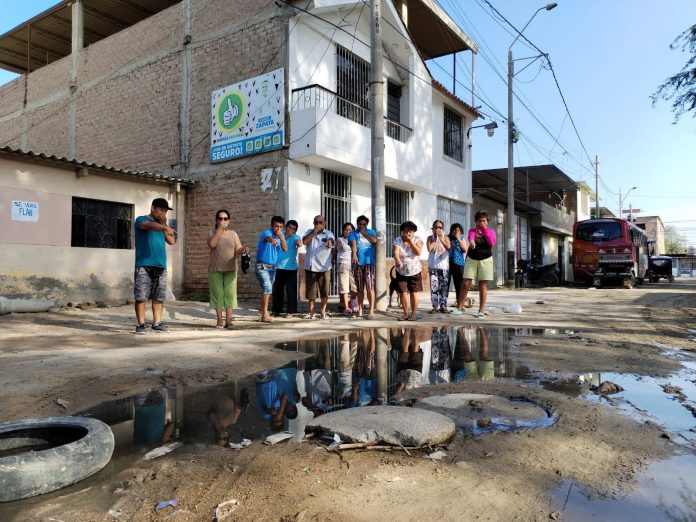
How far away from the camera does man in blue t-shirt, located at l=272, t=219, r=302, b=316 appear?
7844 millimetres

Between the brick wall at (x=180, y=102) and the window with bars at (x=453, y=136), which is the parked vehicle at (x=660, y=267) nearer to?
the window with bars at (x=453, y=136)

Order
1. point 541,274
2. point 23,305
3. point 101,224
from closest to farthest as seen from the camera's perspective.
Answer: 1. point 23,305
2. point 101,224
3. point 541,274

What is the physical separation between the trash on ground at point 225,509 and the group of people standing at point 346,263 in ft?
15.7

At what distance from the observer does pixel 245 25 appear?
34.5ft

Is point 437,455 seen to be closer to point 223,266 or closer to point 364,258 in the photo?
point 223,266

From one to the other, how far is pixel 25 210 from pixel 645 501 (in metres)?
9.81

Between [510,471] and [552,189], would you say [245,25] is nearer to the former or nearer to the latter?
[510,471]

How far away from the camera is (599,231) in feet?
60.0

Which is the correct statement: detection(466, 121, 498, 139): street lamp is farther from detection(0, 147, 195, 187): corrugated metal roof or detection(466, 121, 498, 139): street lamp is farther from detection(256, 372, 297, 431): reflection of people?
detection(256, 372, 297, 431): reflection of people

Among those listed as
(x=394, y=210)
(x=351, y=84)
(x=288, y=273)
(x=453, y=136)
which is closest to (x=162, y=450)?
(x=288, y=273)

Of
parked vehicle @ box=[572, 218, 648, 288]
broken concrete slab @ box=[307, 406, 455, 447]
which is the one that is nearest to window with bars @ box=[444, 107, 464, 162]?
parked vehicle @ box=[572, 218, 648, 288]

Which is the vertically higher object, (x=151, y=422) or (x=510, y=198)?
(x=510, y=198)

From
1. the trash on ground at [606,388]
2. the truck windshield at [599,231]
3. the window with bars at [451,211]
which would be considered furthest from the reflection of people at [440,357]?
the truck windshield at [599,231]

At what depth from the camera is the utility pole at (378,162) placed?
8414mm
